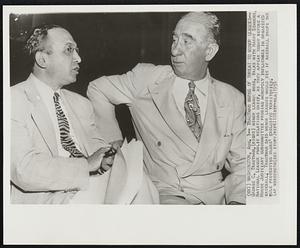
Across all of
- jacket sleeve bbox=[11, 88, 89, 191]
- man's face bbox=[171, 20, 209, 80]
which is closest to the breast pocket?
man's face bbox=[171, 20, 209, 80]

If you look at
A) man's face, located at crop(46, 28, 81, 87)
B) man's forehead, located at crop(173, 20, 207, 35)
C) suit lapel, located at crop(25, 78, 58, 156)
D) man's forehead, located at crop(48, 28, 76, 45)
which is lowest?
suit lapel, located at crop(25, 78, 58, 156)

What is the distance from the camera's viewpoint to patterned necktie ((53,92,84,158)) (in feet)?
3.45

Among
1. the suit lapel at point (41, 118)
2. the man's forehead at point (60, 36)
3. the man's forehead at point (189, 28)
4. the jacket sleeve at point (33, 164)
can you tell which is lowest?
the jacket sleeve at point (33, 164)

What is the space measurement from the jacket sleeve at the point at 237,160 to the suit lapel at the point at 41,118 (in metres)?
0.33

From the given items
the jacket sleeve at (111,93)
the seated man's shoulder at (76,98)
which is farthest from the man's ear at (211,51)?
the seated man's shoulder at (76,98)

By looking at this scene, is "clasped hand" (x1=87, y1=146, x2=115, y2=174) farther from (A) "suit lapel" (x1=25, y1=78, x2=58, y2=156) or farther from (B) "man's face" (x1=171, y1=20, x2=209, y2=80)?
(B) "man's face" (x1=171, y1=20, x2=209, y2=80)

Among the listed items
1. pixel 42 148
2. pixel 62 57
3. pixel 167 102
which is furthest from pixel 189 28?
pixel 42 148

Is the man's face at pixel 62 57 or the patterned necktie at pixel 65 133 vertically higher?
the man's face at pixel 62 57

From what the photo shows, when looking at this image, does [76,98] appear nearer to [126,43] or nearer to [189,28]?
[126,43]

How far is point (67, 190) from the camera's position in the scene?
1.05 meters

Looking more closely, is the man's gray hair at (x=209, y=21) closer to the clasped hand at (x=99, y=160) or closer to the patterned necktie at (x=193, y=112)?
the patterned necktie at (x=193, y=112)

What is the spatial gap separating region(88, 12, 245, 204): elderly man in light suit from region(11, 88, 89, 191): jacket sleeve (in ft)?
0.30

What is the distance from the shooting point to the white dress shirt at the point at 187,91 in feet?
3.46

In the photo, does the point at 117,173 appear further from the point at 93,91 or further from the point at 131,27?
the point at 131,27
